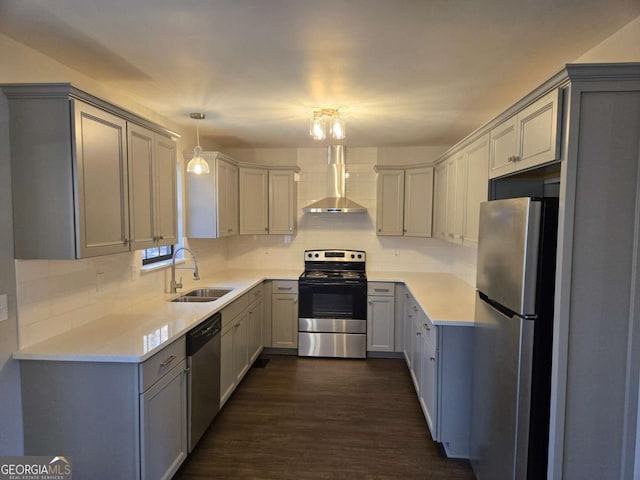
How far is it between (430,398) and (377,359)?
1.52 metres

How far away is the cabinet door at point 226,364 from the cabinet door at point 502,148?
2337mm

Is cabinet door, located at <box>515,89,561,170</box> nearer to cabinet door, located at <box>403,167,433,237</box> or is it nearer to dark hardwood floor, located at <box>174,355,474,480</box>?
dark hardwood floor, located at <box>174,355,474,480</box>

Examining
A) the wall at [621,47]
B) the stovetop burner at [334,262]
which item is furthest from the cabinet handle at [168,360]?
the wall at [621,47]

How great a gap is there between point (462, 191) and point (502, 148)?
901 mm

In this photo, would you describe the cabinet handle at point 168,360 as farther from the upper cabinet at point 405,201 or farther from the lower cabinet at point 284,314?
the upper cabinet at point 405,201

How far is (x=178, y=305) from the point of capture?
2.75 m

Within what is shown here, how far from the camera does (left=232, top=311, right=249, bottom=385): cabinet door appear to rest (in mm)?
3193

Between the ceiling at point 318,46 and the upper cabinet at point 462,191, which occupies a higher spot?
the ceiling at point 318,46

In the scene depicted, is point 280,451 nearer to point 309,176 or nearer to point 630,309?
point 630,309

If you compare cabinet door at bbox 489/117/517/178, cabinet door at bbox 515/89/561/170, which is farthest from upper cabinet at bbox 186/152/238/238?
cabinet door at bbox 515/89/561/170

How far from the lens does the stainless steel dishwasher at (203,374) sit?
Result: 230 centimetres

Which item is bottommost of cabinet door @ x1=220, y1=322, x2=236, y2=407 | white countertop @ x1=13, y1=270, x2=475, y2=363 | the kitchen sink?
cabinet door @ x1=220, y1=322, x2=236, y2=407

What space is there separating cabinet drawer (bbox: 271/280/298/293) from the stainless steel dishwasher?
1410 mm

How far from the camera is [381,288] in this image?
4.05 m
